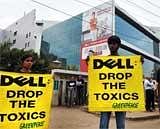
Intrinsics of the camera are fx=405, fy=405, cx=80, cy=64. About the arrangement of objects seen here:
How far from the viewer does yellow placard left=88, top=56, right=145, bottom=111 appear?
6.16 m

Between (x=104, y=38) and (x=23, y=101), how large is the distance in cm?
3862

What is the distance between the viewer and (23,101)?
5777 mm

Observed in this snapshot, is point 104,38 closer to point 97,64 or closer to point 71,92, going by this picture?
point 71,92

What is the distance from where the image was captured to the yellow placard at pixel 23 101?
5.64 m

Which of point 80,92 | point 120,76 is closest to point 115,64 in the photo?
point 120,76

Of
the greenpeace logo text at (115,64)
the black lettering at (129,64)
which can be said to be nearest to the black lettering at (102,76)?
the greenpeace logo text at (115,64)

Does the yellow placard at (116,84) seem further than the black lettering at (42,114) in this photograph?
Yes

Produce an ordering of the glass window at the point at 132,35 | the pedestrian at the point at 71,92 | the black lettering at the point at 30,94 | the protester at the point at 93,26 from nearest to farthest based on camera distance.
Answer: the black lettering at the point at 30,94 → the pedestrian at the point at 71,92 → the protester at the point at 93,26 → the glass window at the point at 132,35

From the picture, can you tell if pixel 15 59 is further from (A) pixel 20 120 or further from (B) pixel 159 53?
(A) pixel 20 120

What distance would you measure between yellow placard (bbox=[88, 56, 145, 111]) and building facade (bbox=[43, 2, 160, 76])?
3393 centimetres

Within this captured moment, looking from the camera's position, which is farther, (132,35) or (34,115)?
(132,35)

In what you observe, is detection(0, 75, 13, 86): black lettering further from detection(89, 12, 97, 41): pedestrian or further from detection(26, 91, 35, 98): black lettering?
detection(89, 12, 97, 41): pedestrian

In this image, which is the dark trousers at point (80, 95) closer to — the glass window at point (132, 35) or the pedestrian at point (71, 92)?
the pedestrian at point (71, 92)

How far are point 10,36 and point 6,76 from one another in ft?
222
